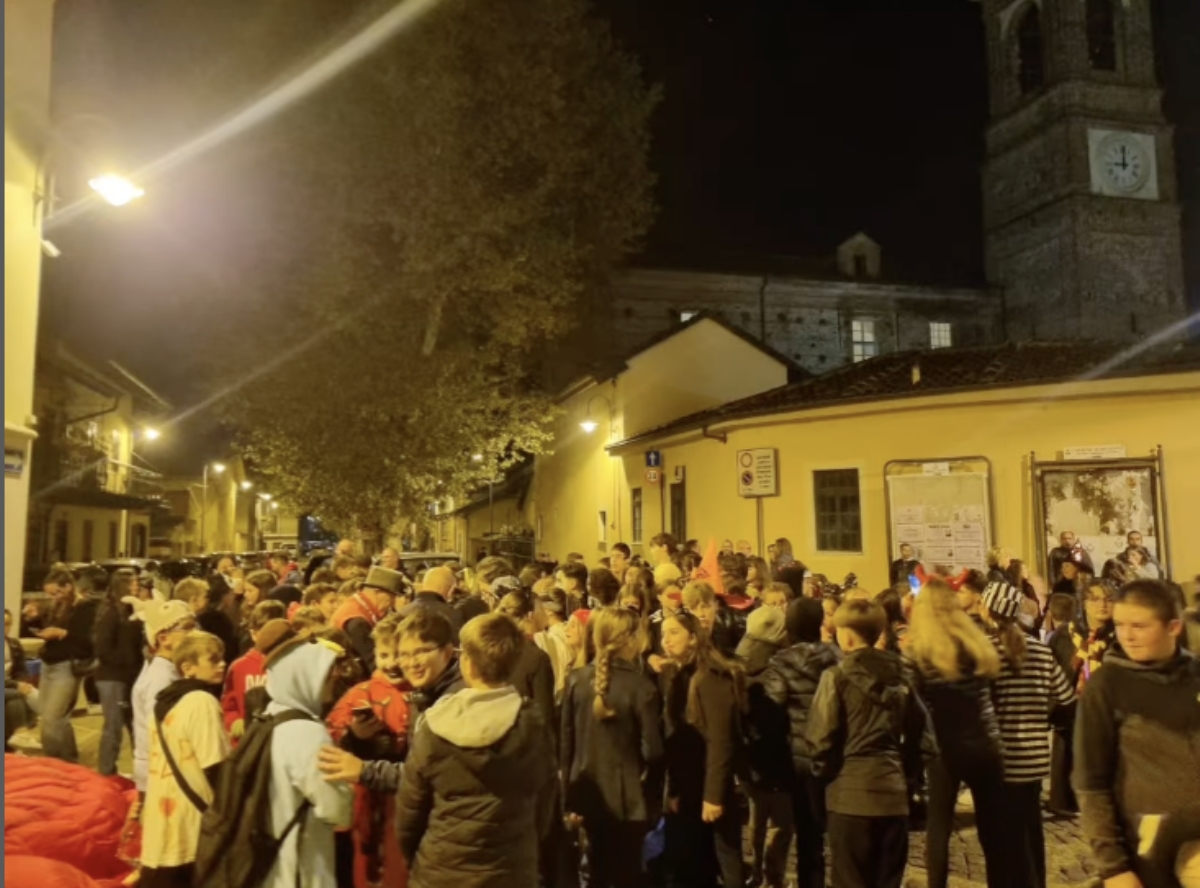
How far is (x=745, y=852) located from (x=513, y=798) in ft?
11.8

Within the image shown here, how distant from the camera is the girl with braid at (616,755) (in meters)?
4.90

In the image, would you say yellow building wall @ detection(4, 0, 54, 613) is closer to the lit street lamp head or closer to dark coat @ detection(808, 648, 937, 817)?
the lit street lamp head

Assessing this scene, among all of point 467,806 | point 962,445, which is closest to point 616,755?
point 467,806

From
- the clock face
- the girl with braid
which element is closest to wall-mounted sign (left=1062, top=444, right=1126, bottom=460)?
the girl with braid

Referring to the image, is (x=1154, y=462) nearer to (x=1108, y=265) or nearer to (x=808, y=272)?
(x=808, y=272)

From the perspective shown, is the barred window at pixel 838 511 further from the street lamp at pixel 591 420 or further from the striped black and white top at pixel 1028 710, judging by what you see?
the striped black and white top at pixel 1028 710

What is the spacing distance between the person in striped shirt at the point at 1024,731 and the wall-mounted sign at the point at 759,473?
11848 millimetres

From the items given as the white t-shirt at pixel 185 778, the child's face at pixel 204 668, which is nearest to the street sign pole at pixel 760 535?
the child's face at pixel 204 668

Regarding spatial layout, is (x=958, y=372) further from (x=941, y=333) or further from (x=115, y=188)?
(x=941, y=333)

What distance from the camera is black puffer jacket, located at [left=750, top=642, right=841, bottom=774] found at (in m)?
5.12

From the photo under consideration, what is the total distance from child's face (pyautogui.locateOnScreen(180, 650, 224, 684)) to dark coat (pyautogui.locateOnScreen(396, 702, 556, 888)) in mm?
1232

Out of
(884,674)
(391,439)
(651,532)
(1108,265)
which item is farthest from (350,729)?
(1108,265)

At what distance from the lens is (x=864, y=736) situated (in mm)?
4461

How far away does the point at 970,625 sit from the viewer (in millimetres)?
4750
